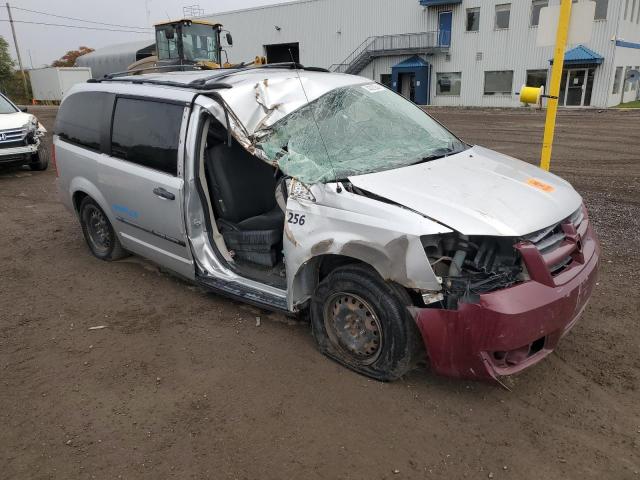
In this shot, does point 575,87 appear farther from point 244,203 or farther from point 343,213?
point 343,213

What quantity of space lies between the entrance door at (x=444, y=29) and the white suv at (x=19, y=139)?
88.5 feet

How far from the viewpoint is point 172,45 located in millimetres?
18047

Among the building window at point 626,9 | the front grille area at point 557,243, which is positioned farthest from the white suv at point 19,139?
the building window at point 626,9

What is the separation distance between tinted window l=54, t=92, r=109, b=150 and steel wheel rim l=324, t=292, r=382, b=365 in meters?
2.94

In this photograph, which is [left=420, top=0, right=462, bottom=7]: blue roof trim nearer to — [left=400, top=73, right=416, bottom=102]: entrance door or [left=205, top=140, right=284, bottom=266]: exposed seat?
[left=400, top=73, right=416, bottom=102]: entrance door

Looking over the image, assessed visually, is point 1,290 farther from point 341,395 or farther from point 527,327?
point 527,327

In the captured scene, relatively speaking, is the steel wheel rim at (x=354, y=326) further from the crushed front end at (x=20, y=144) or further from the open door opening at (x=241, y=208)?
the crushed front end at (x=20, y=144)

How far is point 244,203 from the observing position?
424cm

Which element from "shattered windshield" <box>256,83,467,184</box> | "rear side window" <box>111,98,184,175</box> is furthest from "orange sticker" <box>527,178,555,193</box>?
"rear side window" <box>111,98,184,175</box>

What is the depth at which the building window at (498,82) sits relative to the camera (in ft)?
97.3

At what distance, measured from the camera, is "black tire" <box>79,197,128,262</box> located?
5109mm

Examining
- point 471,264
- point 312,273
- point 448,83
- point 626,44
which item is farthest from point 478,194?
point 448,83

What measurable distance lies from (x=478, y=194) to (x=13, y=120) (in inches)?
401

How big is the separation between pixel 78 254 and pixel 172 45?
14504 mm
